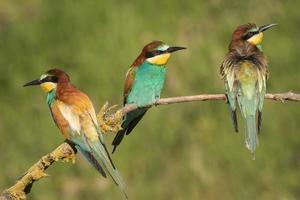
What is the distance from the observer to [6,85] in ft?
21.4

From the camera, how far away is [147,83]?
A: 13.4ft

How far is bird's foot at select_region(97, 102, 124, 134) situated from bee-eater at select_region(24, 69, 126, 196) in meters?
0.02

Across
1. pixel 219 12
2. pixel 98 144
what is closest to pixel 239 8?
pixel 219 12

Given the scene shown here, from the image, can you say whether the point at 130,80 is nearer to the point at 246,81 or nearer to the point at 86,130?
the point at 246,81

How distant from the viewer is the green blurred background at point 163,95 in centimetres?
557

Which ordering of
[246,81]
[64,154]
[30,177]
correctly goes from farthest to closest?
[246,81] → [64,154] → [30,177]

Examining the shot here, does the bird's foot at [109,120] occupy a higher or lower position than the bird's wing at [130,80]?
higher

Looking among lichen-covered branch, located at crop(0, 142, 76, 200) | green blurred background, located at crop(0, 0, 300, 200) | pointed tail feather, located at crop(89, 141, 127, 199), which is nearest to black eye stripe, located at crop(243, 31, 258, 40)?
pointed tail feather, located at crop(89, 141, 127, 199)

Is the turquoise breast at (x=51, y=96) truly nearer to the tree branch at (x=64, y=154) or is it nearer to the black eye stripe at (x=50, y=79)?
the black eye stripe at (x=50, y=79)

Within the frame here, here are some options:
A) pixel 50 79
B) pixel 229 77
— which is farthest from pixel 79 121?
pixel 229 77

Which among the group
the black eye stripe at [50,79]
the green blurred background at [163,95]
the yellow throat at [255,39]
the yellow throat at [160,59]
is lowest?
the green blurred background at [163,95]

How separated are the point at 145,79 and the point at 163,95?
5.81 ft

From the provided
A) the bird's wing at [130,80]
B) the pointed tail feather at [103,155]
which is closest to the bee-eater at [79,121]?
the pointed tail feather at [103,155]

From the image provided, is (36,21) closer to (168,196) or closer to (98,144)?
(168,196)
